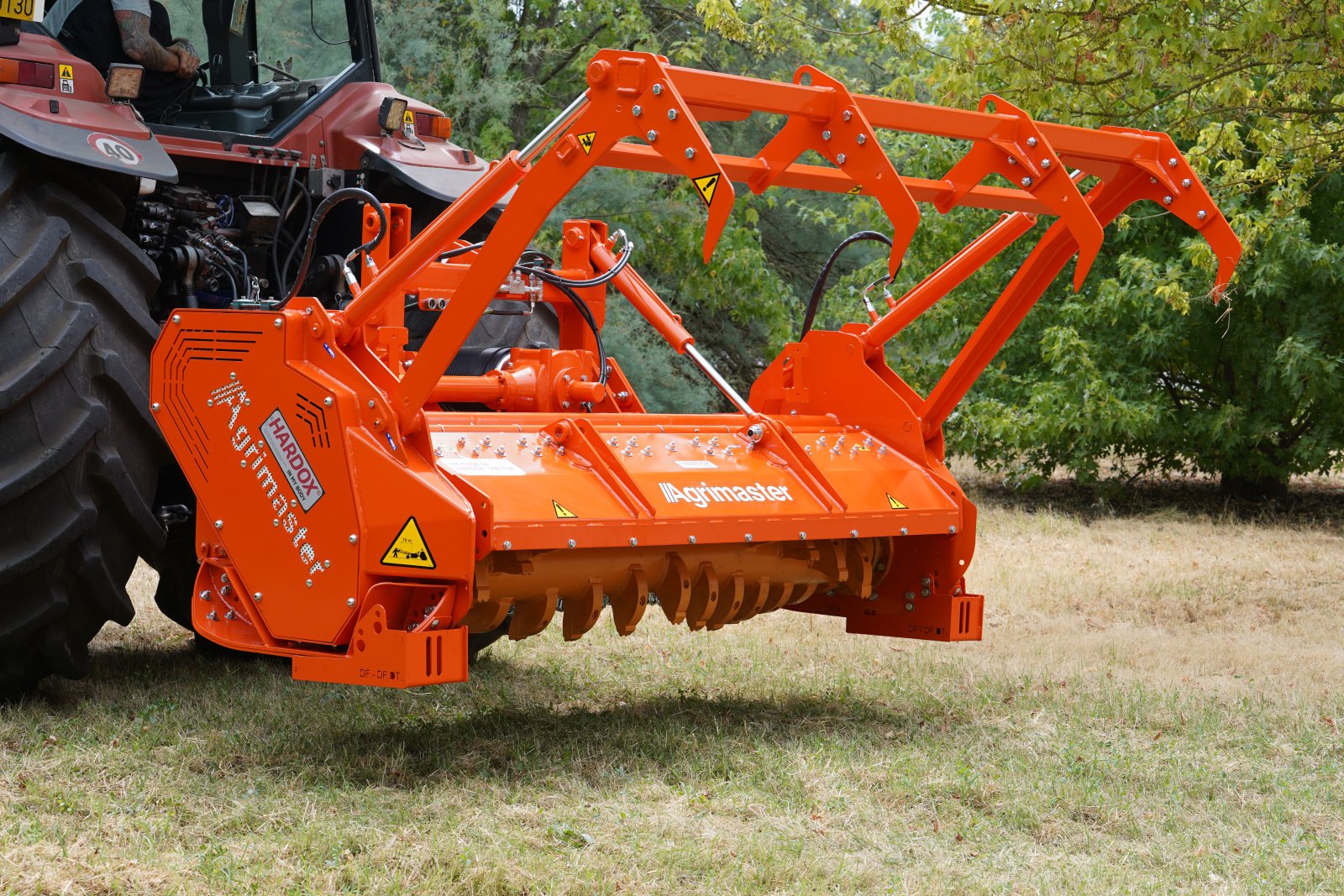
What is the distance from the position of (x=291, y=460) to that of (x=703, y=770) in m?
1.46

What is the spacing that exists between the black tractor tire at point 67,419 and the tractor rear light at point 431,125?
5.39 feet

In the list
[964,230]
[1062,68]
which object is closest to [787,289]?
[964,230]

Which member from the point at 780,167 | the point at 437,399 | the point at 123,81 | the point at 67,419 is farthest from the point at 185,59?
the point at 780,167

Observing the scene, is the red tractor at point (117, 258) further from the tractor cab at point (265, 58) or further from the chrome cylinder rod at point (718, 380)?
the chrome cylinder rod at point (718, 380)

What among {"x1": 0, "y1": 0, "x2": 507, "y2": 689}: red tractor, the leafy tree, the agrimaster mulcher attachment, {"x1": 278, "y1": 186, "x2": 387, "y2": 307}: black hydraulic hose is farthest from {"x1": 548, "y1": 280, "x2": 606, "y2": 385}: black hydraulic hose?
the leafy tree

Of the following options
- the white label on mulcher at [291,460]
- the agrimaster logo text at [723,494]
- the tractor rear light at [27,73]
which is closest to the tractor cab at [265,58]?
the tractor rear light at [27,73]

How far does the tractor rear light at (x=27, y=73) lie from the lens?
449 centimetres

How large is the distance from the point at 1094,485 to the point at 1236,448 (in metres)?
1.28

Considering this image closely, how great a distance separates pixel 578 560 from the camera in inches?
174

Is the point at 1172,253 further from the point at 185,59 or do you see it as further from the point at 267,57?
the point at 185,59

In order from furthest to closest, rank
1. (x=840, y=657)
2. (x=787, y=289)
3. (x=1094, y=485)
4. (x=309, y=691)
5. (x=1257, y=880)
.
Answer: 1. (x=787, y=289)
2. (x=1094, y=485)
3. (x=840, y=657)
4. (x=309, y=691)
5. (x=1257, y=880)

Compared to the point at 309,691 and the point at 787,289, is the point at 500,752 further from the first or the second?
the point at 787,289

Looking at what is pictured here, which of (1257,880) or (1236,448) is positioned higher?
(1257,880)

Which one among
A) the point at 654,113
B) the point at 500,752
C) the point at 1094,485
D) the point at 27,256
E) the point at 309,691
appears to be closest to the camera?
the point at 654,113
